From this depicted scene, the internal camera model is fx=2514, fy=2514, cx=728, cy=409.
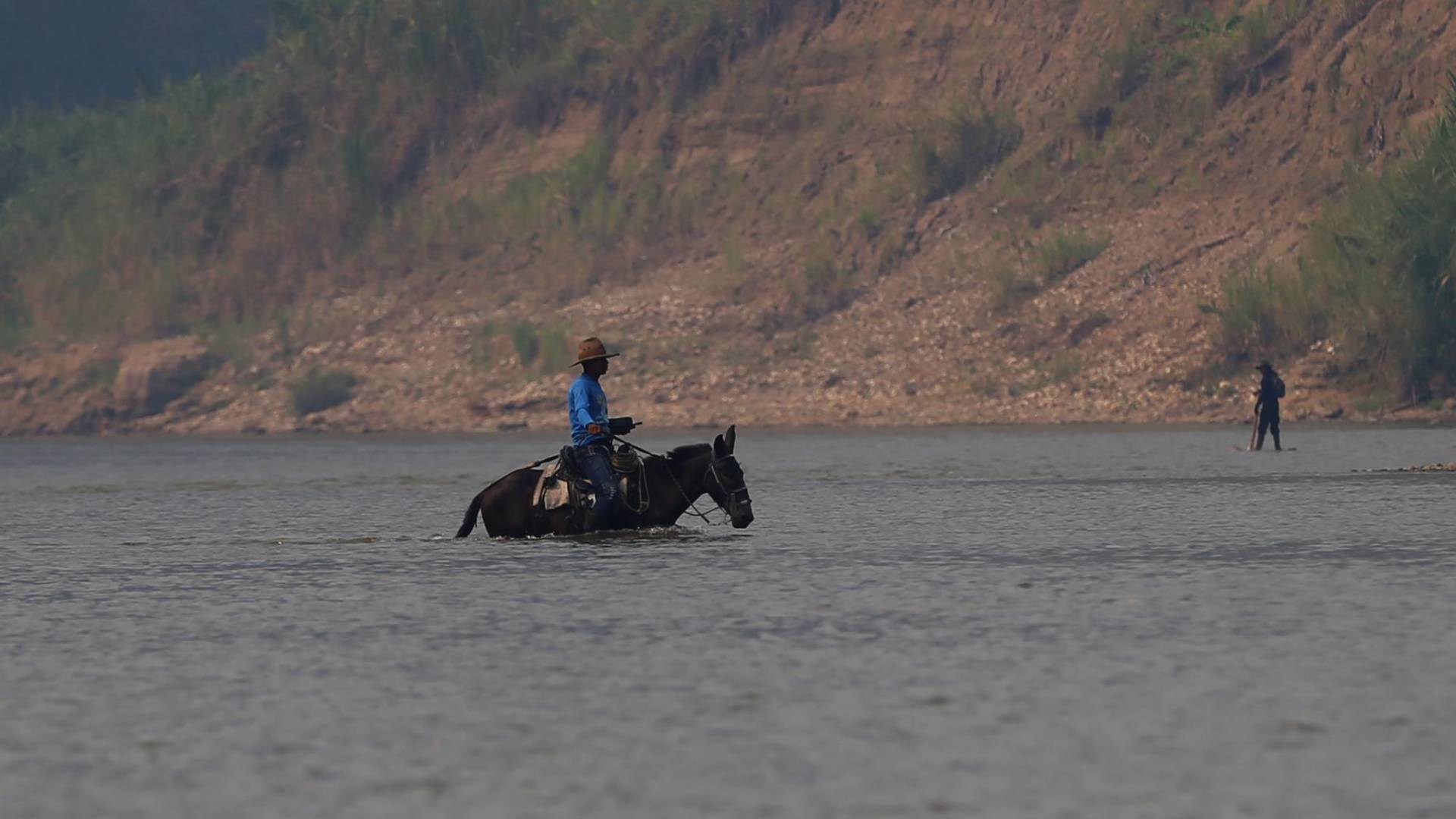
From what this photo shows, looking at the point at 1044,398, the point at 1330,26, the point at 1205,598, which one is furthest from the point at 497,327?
the point at 1205,598

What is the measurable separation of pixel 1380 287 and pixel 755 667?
4994 cm

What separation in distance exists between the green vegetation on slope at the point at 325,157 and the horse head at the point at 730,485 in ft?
187

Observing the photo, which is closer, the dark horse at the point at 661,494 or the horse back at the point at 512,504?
the dark horse at the point at 661,494

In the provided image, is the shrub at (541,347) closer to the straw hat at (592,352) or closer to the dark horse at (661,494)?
the dark horse at (661,494)

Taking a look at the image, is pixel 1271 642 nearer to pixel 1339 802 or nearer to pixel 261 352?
pixel 1339 802

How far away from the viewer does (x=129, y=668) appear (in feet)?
47.9

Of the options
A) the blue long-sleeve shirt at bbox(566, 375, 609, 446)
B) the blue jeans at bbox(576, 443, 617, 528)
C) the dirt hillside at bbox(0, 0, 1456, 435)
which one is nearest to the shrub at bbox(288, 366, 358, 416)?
the dirt hillside at bbox(0, 0, 1456, 435)

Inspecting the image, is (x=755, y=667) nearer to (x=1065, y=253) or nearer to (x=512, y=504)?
(x=512, y=504)

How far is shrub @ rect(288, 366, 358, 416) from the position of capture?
2953 inches

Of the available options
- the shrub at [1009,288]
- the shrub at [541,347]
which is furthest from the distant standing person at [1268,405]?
the shrub at [541,347]

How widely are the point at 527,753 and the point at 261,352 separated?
6965cm

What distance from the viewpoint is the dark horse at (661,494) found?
2341cm

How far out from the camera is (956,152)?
7544 centimetres

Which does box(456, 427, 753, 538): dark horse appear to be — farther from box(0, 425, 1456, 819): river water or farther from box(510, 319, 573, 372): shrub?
box(510, 319, 573, 372): shrub
